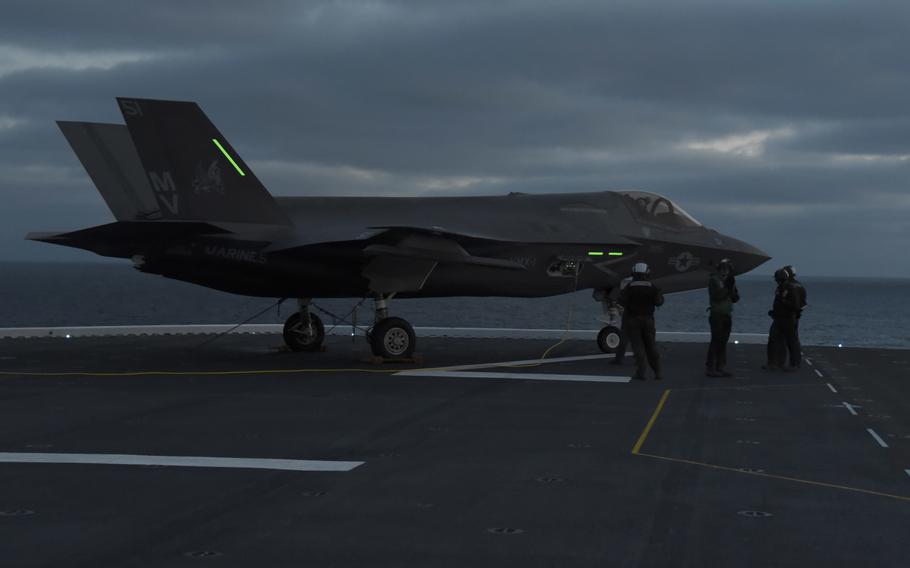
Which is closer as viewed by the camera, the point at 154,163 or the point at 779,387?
the point at 779,387

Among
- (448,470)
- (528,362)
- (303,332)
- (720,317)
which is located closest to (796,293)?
(720,317)

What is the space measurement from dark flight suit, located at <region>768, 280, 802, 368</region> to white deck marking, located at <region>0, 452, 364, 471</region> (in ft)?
40.5

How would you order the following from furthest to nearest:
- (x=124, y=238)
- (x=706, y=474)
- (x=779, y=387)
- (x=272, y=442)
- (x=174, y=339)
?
(x=174, y=339) → (x=124, y=238) → (x=779, y=387) → (x=272, y=442) → (x=706, y=474)

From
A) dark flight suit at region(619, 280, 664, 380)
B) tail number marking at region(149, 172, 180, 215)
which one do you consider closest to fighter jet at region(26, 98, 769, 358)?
tail number marking at region(149, 172, 180, 215)

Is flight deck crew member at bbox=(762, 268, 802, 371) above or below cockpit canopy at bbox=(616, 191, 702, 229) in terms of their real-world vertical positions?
below

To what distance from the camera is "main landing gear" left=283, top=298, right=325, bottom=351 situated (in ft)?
74.4

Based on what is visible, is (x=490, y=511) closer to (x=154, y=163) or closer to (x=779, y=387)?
(x=779, y=387)

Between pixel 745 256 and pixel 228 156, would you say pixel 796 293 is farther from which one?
pixel 228 156

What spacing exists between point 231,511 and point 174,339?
20.1 m

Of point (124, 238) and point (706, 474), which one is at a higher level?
point (124, 238)

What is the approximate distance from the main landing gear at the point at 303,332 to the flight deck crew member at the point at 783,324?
32.2ft

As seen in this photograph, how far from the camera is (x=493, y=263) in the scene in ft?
65.9

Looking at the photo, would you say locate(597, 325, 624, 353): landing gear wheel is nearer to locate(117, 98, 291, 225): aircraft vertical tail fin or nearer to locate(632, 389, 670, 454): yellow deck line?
locate(632, 389, 670, 454): yellow deck line

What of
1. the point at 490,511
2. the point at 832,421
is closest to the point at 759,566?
the point at 490,511
